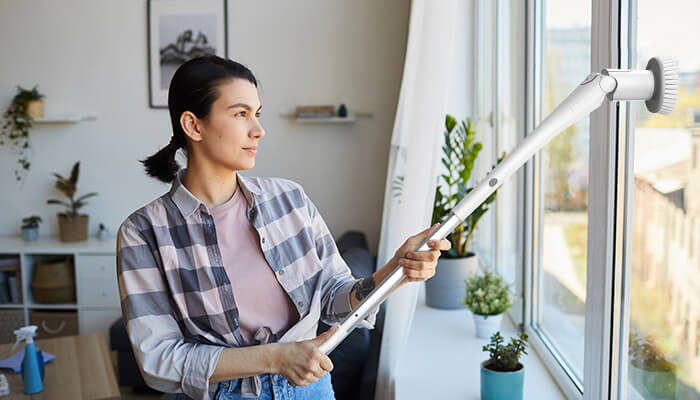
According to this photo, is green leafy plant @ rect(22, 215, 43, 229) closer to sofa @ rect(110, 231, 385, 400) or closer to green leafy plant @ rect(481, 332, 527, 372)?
sofa @ rect(110, 231, 385, 400)

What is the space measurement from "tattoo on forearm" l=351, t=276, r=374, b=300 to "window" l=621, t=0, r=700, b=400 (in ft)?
1.58

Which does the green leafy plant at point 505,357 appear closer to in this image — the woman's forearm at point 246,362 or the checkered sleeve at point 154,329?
the woman's forearm at point 246,362

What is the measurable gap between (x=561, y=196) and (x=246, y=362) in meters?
0.97

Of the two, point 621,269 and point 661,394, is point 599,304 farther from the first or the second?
point 661,394

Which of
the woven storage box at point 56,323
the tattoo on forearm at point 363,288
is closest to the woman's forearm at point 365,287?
the tattoo on forearm at point 363,288

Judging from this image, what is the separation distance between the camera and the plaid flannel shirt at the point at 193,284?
1.08 m

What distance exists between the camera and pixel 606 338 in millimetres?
1127

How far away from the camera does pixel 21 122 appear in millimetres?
3811

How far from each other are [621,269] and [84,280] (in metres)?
3.24

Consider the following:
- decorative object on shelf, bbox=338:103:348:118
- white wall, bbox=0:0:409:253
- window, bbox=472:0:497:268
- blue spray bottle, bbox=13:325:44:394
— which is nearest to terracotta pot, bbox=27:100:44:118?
white wall, bbox=0:0:409:253

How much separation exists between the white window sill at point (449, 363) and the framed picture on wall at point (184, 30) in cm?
233

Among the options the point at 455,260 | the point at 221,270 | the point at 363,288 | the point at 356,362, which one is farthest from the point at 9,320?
the point at 363,288

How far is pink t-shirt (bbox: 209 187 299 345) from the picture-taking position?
1177 mm

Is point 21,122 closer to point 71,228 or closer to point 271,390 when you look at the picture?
point 71,228
